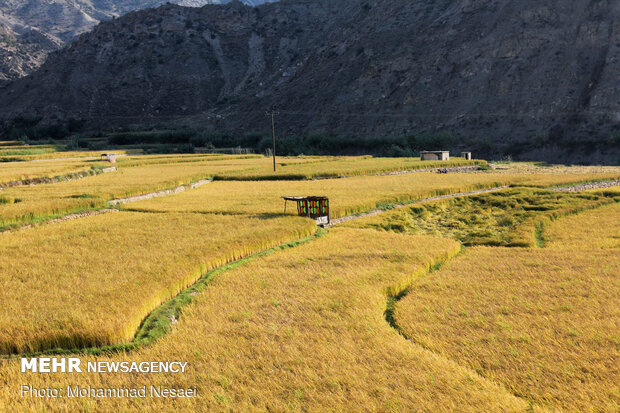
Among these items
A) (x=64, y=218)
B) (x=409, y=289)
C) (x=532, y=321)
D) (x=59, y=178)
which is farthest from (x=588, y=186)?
(x=59, y=178)

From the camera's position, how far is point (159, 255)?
16.8m

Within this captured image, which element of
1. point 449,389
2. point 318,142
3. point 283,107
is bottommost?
point 449,389

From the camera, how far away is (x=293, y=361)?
9.41 m

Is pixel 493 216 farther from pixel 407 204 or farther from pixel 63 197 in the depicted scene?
pixel 63 197

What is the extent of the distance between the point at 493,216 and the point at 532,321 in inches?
793

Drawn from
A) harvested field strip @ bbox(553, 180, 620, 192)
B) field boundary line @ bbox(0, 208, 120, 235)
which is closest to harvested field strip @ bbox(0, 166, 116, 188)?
field boundary line @ bbox(0, 208, 120, 235)

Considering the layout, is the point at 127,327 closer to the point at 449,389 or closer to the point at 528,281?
the point at 449,389

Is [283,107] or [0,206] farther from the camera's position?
[283,107]

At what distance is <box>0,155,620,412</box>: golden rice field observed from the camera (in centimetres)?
830

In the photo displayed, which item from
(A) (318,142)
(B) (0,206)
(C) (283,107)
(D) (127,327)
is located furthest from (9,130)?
(D) (127,327)

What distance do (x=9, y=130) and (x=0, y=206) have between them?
122608mm

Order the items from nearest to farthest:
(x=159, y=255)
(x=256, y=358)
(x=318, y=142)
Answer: (x=256, y=358) → (x=159, y=255) → (x=318, y=142)

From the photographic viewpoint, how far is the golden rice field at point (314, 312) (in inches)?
327

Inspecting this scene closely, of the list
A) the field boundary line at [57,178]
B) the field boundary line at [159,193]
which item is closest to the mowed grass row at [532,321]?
the field boundary line at [159,193]
